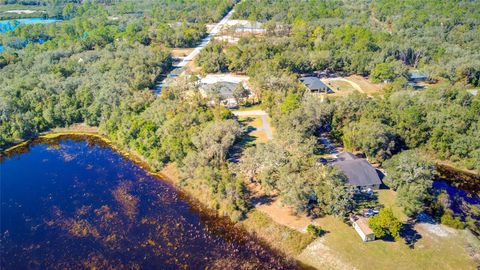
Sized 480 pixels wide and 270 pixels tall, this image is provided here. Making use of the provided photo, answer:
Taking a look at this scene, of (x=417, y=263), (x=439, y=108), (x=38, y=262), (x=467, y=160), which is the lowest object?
(x=38, y=262)

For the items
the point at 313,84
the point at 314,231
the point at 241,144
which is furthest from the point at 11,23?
the point at 314,231

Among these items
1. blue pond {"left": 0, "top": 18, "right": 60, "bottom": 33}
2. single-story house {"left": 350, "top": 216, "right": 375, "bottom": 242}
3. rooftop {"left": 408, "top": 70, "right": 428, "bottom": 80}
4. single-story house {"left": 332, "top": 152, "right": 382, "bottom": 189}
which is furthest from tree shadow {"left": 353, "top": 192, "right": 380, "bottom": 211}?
blue pond {"left": 0, "top": 18, "right": 60, "bottom": 33}

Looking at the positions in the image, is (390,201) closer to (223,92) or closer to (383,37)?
(223,92)

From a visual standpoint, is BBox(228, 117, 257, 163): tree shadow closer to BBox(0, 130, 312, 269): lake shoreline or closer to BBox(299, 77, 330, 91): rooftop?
BBox(0, 130, 312, 269): lake shoreline

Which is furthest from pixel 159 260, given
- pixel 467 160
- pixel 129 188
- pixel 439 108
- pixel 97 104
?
pixel 439 108

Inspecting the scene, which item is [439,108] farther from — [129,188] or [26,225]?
[26,225]

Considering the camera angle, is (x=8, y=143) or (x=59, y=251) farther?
(x=8, y=143)

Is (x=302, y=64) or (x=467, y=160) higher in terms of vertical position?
(x=302, y=64)
